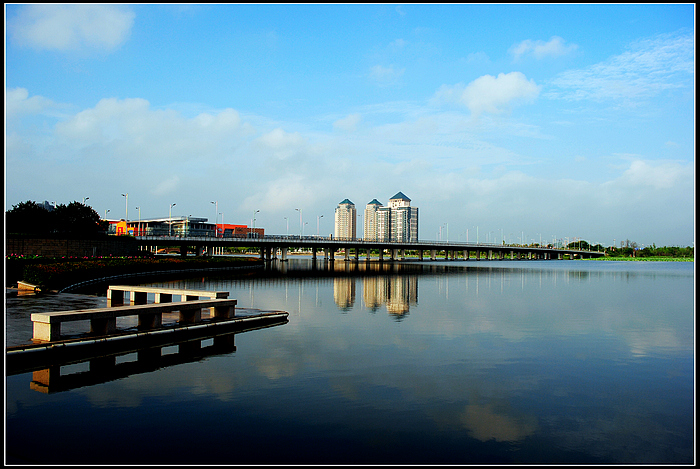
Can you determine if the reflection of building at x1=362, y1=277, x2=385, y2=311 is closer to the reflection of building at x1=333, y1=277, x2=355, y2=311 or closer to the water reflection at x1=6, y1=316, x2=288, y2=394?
the reflection of building at x1=333, y1=277, x2=355, y2=311

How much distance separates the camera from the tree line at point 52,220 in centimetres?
7225

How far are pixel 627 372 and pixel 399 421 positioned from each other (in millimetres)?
9732

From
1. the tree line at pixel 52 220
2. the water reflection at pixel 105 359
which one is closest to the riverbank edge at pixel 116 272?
the tree line at pixel 52 220

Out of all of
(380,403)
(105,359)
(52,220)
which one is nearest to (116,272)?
(105,359)

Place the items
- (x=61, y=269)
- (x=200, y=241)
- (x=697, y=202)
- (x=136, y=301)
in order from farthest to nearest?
1. (x=200, y=241)
2. (x=61, y=269)
3. (x=136, y=301)
4. (x=697, y=202)

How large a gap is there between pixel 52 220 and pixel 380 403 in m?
90.3

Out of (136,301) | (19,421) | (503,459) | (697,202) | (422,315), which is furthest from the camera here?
(422,315)

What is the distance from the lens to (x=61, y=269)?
33406 millimetres

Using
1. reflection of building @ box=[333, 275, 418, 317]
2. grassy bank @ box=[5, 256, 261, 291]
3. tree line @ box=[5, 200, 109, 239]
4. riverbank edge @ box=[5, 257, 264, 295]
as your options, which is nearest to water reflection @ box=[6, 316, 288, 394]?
reflection of building @ box=[333, 275, 418, 317]

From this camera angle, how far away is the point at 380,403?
488 inches

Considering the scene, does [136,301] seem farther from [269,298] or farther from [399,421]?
[399,421]

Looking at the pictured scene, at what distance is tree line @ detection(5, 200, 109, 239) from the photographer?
7225 centimetres

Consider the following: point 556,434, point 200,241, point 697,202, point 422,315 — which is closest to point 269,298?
point 422,315

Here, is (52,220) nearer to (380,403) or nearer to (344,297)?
(344,297)
